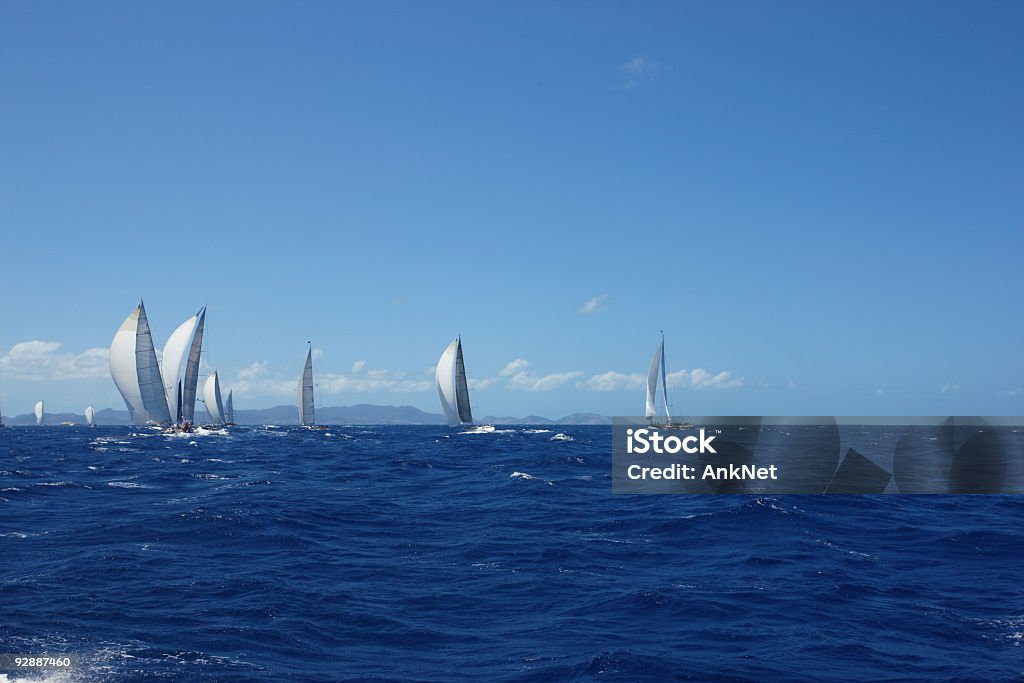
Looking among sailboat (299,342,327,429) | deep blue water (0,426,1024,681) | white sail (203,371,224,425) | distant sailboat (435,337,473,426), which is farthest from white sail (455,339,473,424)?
deep blue water (0,426,1024,681)

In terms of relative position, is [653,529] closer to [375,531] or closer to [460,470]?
[375,531]

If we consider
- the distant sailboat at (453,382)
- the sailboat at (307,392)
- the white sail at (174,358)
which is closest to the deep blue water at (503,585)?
the white sail at (174,358)

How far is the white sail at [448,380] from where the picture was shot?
98975 millimetres

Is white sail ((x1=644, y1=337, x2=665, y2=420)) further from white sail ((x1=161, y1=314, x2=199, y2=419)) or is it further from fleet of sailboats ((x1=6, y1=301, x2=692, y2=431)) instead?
white sail ((x1=161, y1=314, x2=199, y2=419))

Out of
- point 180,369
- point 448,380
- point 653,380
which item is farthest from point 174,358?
point 653,380

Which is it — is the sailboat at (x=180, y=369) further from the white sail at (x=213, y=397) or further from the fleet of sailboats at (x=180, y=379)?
the white sail at (x=213, y=397)

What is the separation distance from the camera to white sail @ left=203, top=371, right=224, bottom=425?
118125 millimetres

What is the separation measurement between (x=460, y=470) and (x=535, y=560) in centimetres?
2350

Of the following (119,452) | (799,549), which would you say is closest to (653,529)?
(799,549)

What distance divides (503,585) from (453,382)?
83.6 m

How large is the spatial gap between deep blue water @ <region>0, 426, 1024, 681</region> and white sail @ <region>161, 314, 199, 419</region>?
5459 centimetres

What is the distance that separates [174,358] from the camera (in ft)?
270
